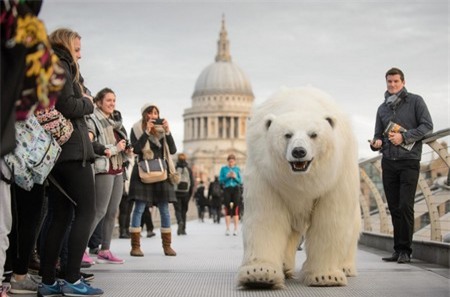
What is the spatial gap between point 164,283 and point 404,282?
1.76 meters

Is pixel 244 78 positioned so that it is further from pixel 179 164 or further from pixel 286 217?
pixel 286 217

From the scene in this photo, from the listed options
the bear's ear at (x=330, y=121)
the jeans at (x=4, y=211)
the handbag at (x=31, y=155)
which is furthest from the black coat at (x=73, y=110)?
the bear's ear at (x=330, y=121)

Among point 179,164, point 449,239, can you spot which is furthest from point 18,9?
point 179,164

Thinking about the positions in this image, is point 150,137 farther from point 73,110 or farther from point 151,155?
point 73,110

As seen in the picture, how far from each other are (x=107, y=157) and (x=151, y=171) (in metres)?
2.80

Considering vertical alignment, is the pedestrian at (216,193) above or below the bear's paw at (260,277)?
above

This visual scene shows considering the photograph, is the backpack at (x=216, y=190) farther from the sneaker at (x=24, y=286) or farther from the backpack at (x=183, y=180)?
the sneaker at (x=24, y=286)

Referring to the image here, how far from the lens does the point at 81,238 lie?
4941 millimetres

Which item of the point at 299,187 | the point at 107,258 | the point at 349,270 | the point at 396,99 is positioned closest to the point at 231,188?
the point at 107,258

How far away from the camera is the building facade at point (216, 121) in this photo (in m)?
128

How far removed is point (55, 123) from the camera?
4789mm

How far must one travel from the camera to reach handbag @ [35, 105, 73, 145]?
4770 mm

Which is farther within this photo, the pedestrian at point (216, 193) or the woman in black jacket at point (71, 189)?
the pedestrian at point (216, 193)

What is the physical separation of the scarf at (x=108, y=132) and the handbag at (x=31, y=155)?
7.70ft
